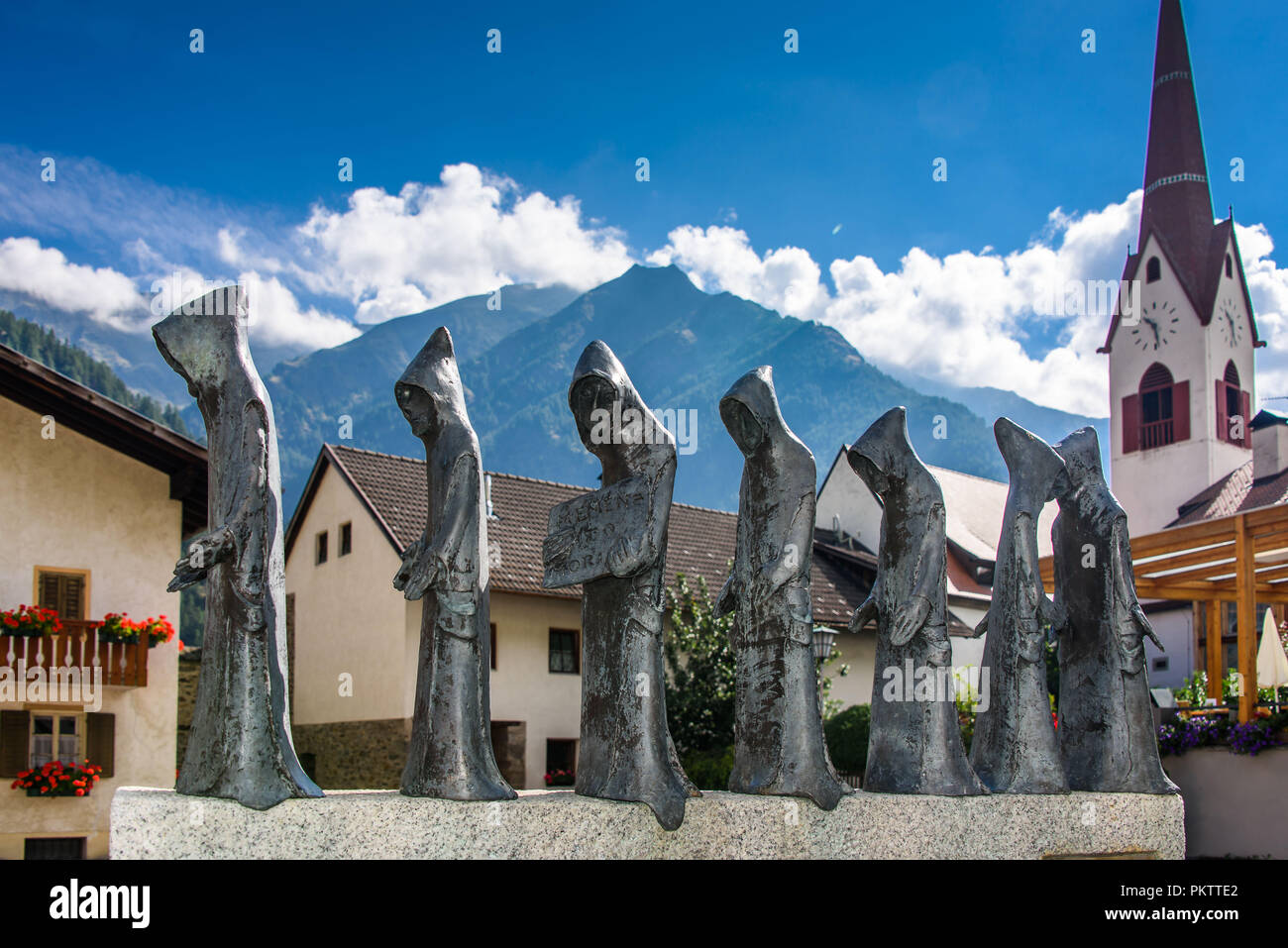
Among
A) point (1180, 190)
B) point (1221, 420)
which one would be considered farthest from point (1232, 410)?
point (1180, 190)

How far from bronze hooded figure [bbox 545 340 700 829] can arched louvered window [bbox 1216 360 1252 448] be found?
34.8m

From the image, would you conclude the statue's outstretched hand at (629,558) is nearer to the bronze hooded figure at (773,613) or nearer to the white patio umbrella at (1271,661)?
the bronze hooded figure at (773,613)

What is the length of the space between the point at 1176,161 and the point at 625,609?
124 feet

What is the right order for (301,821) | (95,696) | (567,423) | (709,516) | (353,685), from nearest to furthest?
(301,821)
(95,696)
(353,685)
(709,516)
(567,423)

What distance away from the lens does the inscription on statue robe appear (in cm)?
657

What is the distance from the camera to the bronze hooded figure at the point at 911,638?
7617 millimetres

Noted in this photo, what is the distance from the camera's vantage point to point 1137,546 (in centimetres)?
1358

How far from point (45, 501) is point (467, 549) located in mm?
11459

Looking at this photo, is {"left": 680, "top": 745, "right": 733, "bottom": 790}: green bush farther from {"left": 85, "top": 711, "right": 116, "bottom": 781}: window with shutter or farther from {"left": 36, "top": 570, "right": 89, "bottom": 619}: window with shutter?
{"left": 36, "top": 570, "right": 89, "bottom": 619}: window with shutter

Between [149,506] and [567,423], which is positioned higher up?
[567,423]

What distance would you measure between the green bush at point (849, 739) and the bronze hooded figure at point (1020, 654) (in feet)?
31.8

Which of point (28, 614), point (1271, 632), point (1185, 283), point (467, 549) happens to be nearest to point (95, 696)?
point (28, 614)

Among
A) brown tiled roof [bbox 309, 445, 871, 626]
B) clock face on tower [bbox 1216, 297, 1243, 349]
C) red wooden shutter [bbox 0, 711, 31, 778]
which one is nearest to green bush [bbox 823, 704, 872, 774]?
brown tiled roof [bbox 309, 445, 871, 626]

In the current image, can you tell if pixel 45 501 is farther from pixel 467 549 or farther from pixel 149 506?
pixel 467 549
